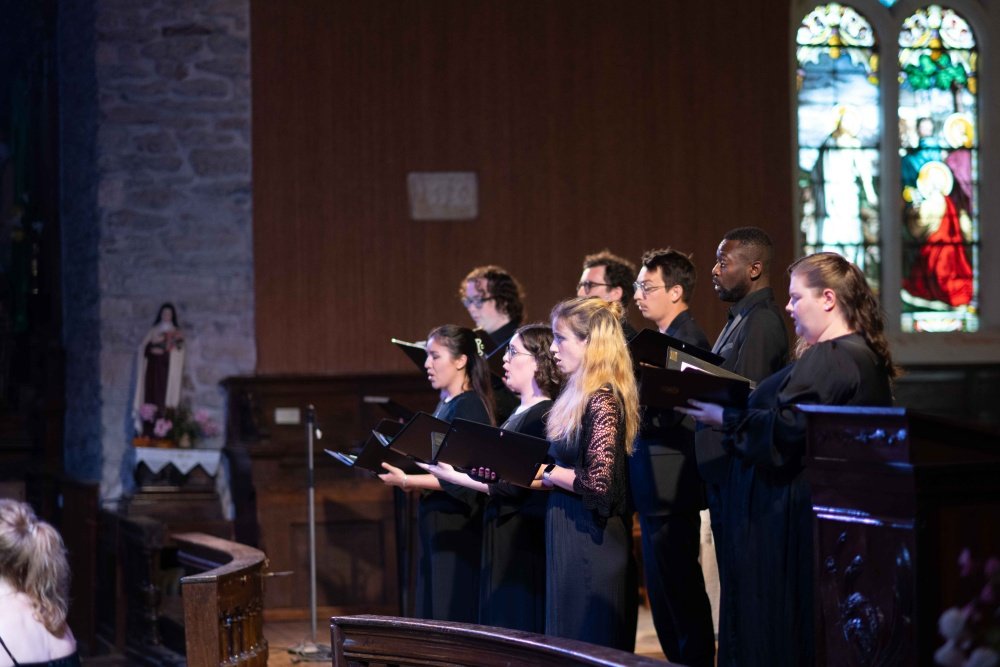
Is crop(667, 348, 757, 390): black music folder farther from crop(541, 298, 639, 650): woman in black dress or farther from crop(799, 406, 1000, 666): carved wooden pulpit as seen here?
crop(799, 406, 1000, 666): carved wooden pulpit

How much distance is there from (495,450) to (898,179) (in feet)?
20.8

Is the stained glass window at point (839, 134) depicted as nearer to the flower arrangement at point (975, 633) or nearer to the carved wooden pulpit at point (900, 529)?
the carved wooden pulpit at point (900, 529)

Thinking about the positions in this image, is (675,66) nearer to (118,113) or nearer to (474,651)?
(118,113)

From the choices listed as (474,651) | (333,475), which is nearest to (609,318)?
(474,651)

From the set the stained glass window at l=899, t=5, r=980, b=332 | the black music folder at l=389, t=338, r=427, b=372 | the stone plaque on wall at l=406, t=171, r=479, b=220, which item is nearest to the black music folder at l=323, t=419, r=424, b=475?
the black music folder at l=389, t=338, r=427, b=372

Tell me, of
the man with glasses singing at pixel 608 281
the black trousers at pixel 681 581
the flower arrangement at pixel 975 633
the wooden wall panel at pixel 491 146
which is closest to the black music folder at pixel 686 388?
the black trousers at pixel 681 581

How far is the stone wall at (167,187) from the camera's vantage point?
26.3 feet

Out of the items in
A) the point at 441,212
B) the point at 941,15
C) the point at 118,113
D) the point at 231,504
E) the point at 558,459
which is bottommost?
the point at 231,504

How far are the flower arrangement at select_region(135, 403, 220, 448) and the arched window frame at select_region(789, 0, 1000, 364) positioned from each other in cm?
407

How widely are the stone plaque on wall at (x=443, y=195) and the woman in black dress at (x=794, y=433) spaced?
16.1 feet

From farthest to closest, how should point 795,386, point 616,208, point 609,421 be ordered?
point 616,208
point 609,421
point 795,386

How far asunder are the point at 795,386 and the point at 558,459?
0.84 m

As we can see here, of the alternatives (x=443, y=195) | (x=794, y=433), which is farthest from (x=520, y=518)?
(x=443, y=195)

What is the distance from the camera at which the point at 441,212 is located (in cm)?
820
